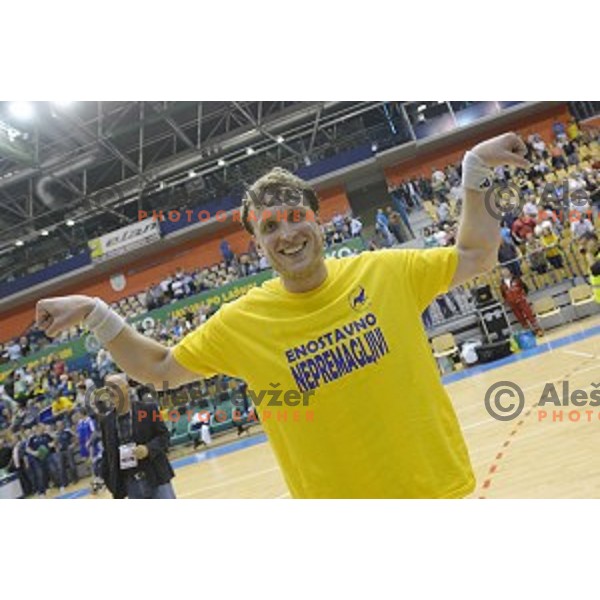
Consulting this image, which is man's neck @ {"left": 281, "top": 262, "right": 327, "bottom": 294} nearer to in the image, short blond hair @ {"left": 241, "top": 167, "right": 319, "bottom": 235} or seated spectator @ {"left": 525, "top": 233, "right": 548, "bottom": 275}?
short blond hair @ {"left": 241, "top": 167, "right": 319, "bottom": 235}

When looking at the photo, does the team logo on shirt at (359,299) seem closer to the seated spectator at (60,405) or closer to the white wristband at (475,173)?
the white wristband at (475,173)

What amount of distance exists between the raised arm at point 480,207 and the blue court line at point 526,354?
7.14 meters

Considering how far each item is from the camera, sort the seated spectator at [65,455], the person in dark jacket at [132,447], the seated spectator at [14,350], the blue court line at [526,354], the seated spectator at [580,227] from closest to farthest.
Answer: the person in dark jacket at [132,447] < the blue court line at [526,354] < the seated spectator at [580,227] < the seated spectator at [65,455] < the seated spectator at [14,350]

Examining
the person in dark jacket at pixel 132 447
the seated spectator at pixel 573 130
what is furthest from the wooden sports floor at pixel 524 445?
the seated spectator at pixel 573 130

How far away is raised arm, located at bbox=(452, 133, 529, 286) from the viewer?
137 centimetres

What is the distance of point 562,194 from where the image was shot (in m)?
10.7

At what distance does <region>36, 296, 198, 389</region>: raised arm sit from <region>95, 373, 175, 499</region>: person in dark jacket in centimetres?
200

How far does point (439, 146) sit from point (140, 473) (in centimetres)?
1446

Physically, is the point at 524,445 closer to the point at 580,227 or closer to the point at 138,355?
the point at 138,355

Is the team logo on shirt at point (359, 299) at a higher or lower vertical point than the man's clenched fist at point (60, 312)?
lower

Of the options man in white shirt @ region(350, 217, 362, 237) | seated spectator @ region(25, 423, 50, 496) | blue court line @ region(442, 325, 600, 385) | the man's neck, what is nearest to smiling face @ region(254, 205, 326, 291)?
the man's neck

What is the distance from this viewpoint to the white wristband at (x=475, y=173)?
54.1 inches

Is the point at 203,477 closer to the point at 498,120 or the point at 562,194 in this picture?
the point at 562,194
